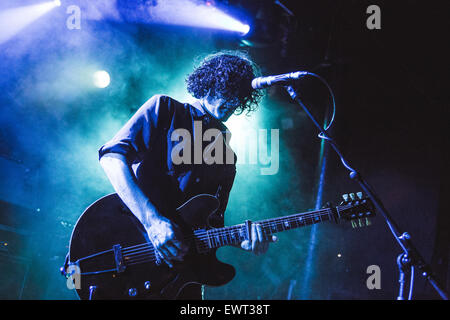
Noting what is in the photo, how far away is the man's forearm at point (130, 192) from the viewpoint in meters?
1.71

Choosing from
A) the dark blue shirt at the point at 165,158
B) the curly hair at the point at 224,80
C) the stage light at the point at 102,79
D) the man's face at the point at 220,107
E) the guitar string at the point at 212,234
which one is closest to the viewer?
the guitar string at the point at 212,234

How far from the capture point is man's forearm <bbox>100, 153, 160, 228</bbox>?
1.71 meters

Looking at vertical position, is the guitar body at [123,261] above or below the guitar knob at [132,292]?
above

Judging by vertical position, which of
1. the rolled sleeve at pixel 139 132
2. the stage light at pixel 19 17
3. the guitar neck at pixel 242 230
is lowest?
the guitar neck at pixel 242 230

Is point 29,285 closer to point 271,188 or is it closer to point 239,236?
point 239,236

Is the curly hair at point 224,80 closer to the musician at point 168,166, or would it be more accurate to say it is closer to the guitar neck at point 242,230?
the musician at point 168,166

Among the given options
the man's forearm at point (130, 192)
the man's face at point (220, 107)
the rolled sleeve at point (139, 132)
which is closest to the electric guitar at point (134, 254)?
the man's forearm at point (130, 192)

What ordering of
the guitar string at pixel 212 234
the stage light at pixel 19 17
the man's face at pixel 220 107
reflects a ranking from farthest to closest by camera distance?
the stage light at pixel 19 17
the man's face at pixel 220 107
the guitar string at pixel 212 234

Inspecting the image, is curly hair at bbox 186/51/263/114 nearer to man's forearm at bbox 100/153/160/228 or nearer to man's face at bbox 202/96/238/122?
man's face at bbox 202/96/238/122

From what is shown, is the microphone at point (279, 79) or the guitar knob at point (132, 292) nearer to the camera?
the guitar knob at point (132, 292)

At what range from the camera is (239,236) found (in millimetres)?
2051

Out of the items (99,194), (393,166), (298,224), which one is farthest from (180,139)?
(393,166)

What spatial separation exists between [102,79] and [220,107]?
288 cm

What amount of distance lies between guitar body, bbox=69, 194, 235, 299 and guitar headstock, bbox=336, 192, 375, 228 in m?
0.97
